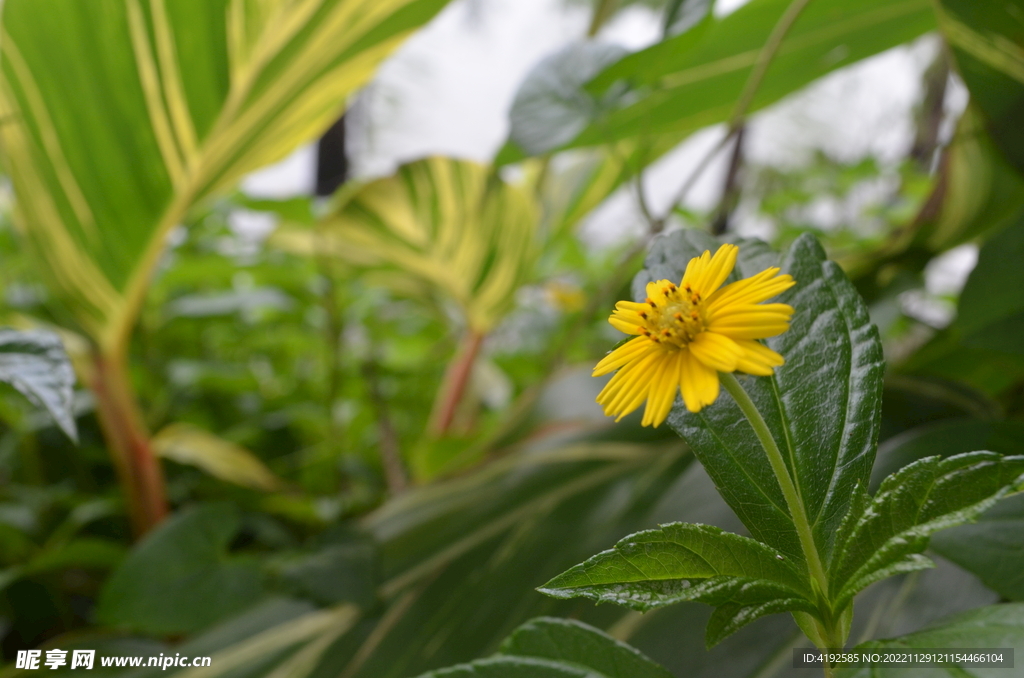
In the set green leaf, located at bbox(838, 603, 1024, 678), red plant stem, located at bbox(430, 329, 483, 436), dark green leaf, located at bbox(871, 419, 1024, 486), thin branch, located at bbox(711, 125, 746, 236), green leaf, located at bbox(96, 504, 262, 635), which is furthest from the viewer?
red plant stem, located at bbox(430, 329, 483, 436)

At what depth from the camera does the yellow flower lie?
0.13m

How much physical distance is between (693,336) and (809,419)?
0.04m

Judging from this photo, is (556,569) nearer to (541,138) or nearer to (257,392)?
(541,138)

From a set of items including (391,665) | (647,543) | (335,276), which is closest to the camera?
(647,543)

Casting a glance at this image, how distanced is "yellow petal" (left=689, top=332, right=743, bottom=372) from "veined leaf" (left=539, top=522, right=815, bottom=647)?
4 cm

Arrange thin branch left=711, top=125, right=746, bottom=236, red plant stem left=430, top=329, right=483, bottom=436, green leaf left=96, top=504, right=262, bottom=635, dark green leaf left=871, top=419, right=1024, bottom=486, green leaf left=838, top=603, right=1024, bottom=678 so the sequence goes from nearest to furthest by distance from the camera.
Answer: green leaf left=838, top=603, right=1024, bottom=678 → dark green leaf left=871, top=419, right=1024, bottom=486 → green leaf left=96, top=504, right=262, bottom=635 → thin branch left=711, top=125, right=746, bottom=236 → red plant stem left=430, top=329, right=483, bottom=436

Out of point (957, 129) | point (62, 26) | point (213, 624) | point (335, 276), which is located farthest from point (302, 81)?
point (957, 129)

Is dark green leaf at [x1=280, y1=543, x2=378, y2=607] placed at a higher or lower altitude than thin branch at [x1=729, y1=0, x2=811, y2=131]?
lower

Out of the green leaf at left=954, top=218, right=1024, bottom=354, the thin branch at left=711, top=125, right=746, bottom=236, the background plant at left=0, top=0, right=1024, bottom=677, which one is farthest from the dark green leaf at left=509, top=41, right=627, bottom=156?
the green leaf at left=954, top=218, right=1024, bottom=354

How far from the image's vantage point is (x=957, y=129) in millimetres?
448

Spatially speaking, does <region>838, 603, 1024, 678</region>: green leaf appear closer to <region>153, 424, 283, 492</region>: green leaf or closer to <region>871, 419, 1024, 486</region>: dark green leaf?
<region>871, 419, 1024, 486</region>: dark green leaf

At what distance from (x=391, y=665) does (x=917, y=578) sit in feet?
0.75

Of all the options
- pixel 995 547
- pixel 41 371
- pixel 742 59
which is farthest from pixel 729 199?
pixel 41 371

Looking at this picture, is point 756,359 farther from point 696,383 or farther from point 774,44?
point 774,44
